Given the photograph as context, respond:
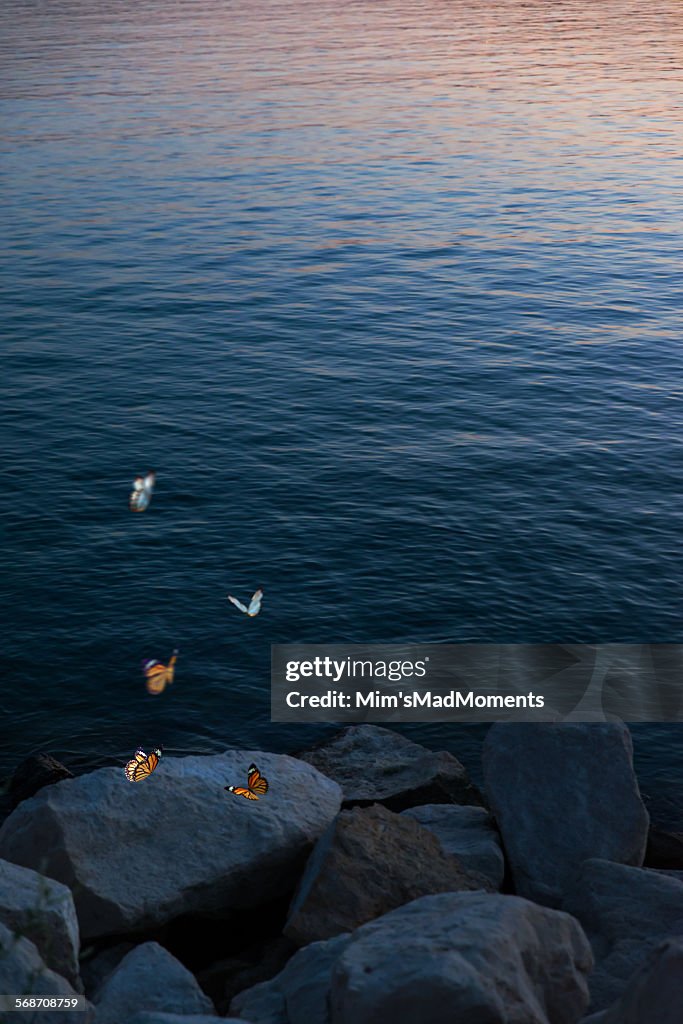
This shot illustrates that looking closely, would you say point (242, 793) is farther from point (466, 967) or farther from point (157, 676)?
point (157, 676)

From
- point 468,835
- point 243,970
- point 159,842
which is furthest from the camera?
point 468,835

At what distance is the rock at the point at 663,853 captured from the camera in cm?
2039

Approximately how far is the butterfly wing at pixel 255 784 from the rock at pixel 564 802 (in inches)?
145

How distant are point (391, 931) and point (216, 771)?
6375mm

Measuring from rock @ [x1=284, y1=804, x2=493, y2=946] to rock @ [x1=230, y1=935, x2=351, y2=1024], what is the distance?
1.32 m

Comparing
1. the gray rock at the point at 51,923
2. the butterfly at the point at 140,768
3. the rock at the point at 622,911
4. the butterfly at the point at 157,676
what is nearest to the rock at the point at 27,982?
the gray rock at the point at 51,923

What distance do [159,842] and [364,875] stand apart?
3.13 meters

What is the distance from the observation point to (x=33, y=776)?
21953 millimetres

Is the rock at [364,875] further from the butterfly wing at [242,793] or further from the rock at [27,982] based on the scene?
the rock at [27,982]

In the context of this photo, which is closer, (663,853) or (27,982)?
(27,982)

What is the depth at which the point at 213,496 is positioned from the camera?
3556 cm

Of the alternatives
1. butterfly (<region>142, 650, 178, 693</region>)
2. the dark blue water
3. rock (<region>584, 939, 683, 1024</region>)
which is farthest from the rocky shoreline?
the dark blue water

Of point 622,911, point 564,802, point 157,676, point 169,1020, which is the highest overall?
point 157,676

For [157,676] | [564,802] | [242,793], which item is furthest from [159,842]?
→ [157,676]
